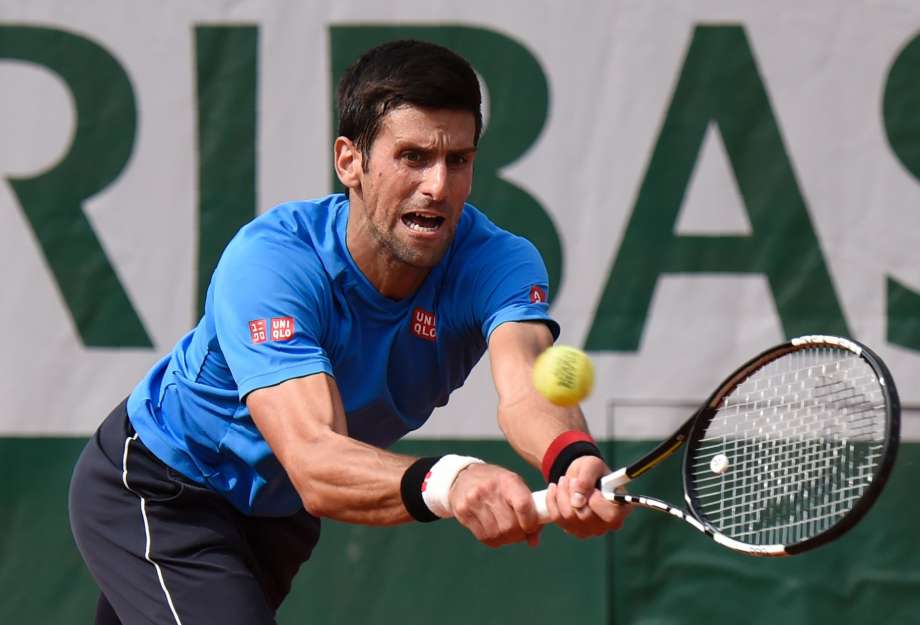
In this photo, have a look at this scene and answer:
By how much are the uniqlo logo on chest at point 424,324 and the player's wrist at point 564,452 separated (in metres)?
0.47

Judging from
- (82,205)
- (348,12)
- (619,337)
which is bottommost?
(619,337)

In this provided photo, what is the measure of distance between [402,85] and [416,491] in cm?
97

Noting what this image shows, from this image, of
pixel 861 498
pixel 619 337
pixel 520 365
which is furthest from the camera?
pixel 619 337

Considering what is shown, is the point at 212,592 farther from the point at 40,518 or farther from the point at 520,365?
the point at 40,518

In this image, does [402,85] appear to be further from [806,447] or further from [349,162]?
[806,447]

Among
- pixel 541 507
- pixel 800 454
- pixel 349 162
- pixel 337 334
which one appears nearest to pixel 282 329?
pixel 337 334

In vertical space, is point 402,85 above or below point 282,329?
above

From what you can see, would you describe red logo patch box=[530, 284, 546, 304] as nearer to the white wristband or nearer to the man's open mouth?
the man's open mouth

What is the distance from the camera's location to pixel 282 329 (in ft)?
9.93

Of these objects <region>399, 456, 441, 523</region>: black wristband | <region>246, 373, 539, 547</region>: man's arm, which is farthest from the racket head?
<region>399, 456, 441, 523</region>: black wristband

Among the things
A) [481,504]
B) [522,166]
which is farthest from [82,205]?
[481,504]

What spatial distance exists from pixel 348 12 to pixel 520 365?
249 cm

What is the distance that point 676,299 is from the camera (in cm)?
531

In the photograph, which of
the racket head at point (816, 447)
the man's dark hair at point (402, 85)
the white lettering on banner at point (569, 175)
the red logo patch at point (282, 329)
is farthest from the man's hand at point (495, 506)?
the white lettering on banner at point (569, 175)
